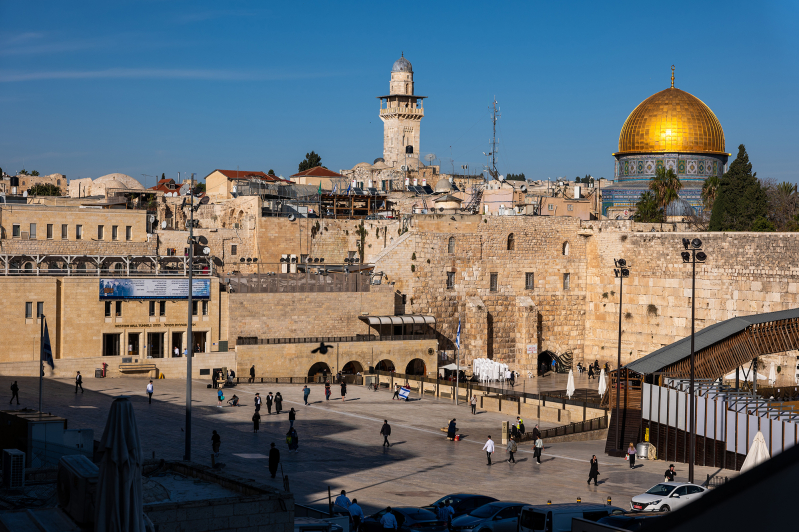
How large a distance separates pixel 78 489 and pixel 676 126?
49.2 m

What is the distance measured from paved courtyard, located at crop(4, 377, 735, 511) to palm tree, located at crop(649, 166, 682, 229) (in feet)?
80.7

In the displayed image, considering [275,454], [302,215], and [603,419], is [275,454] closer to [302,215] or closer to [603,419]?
[603,419]

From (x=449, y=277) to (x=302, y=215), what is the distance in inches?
433

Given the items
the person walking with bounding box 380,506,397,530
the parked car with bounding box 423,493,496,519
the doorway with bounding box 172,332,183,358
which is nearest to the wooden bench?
the doorway with bounding box 172,332,183,358

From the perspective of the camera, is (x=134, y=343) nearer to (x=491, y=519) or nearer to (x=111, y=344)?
(x=111, y=344)

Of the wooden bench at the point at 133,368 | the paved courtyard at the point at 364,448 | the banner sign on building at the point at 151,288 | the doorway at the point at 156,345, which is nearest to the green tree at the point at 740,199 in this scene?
the paved courtyard at the point at 364,448

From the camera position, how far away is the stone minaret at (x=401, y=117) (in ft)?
266

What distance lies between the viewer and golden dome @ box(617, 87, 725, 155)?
51.9 m

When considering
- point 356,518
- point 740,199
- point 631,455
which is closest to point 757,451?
point 631,455

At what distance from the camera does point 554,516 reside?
44.6 ft

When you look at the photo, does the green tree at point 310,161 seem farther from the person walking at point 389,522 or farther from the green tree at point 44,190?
the person walking at point 389,522

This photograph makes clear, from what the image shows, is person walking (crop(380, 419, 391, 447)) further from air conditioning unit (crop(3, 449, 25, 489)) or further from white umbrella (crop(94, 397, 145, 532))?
white umbrella (crop(94, 397, 145, 532))

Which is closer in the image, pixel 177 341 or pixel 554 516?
pixel 554 516

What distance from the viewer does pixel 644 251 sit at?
139 feet
